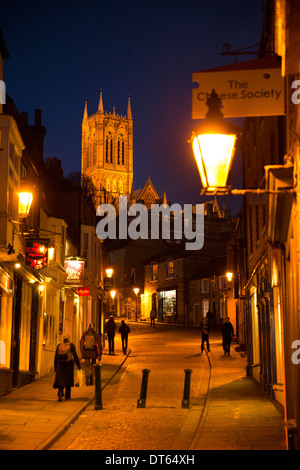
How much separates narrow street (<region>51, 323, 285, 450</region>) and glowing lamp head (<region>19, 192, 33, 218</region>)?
203 inches

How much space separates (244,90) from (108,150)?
173327mm

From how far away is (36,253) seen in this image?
59.8ft

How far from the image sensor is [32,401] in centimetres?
1568

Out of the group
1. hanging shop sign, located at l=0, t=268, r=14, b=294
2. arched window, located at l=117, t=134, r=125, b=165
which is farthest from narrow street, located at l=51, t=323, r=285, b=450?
arched window, located at l=117, t=134, r=125, b=165

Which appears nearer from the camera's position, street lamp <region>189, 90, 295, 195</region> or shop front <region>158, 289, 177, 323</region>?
street lamp <region>189, 90, 295, 195</region>

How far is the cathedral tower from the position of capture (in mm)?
172625

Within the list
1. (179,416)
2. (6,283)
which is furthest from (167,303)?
(179,416)

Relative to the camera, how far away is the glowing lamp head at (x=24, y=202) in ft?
53.5

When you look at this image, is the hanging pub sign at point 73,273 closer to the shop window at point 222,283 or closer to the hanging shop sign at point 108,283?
the hanging shop sign at point 108,283

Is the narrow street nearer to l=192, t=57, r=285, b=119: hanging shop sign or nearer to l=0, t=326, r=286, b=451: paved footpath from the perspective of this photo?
l=0, t=326, r=286, b=451: paved footpath

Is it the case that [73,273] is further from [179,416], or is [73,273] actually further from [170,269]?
[170,269]

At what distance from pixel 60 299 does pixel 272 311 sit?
1320cm

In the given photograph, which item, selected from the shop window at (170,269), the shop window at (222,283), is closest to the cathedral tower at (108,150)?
the shop window at (170,269)

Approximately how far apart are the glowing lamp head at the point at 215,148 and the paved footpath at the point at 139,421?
16.4 feet
